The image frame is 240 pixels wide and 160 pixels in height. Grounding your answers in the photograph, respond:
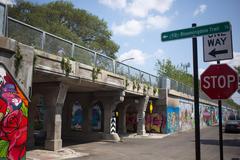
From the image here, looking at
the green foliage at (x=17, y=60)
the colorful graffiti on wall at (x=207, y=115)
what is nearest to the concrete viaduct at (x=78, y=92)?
the green foliage at (x=17, y=60)

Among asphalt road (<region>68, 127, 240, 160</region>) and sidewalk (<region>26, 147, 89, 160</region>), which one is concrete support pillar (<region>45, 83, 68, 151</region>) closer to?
sidewalk (<region>26, 147, 89, 160</region>)

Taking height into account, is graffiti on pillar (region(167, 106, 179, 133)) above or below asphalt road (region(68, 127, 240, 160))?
above

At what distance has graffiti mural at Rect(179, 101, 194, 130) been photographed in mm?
36425

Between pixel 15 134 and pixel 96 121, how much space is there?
16.9 m

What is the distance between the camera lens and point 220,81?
6.28 m

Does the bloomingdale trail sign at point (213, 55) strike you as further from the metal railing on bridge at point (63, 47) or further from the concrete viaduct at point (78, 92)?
the metal railing on bridge at point (63, 47)

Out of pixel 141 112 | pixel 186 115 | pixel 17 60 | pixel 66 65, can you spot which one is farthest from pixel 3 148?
pixel 186 115

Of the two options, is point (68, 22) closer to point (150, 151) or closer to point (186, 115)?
point (186, 115)

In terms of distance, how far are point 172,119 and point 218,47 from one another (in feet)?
89.1

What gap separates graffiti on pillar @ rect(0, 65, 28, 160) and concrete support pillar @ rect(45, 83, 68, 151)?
5.32 m

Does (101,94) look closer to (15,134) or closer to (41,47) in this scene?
(41,47)

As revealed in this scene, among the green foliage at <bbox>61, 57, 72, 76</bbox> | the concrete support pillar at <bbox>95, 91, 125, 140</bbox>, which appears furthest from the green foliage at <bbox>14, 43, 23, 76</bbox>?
the concrete support pillar at <bbox>95, 91, 125, 140</bbox>

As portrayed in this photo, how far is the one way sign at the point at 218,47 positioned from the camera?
6359 mm

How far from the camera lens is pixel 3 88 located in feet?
32.9
